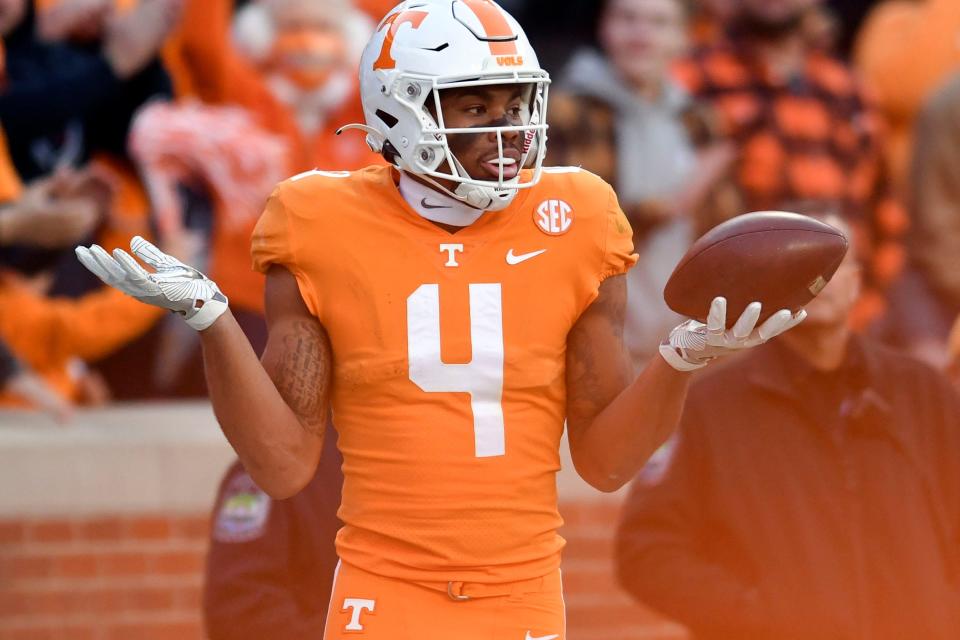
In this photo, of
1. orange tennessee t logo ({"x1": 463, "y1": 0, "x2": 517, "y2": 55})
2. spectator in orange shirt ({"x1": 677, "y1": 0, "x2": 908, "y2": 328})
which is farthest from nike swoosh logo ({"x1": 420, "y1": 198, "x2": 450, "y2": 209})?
spectator in orange shirt ({"x1": 677, "y1": 0, "x2": 908, "y2": 328})

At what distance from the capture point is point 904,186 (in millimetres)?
5828

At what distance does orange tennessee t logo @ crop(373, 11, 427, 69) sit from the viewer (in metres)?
2.65

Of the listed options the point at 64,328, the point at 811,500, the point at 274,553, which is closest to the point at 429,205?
the point at 274,553

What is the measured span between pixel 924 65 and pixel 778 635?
315 centimetres

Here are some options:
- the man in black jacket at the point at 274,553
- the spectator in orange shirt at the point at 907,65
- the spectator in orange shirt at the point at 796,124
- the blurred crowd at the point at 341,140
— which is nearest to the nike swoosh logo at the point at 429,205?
the man in black jacket at the point at 274,553

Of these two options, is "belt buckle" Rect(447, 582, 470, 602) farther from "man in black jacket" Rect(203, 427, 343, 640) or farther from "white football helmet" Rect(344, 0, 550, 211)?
"man in black jacket" Rect(203, 427, 343, 640)

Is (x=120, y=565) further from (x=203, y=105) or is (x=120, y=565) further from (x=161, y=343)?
(x=203, y=105)

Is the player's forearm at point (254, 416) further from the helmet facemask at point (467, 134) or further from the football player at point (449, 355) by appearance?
the helmet facemask at point (467, 134)

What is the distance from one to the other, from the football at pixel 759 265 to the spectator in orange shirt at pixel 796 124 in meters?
3.03

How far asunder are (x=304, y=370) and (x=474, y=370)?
262mm

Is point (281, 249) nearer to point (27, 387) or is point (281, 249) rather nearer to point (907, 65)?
point (27, 387)

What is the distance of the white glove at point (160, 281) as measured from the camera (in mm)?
2361

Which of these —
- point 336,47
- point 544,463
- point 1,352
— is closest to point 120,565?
point 1,352

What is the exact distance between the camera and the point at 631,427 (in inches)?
102
